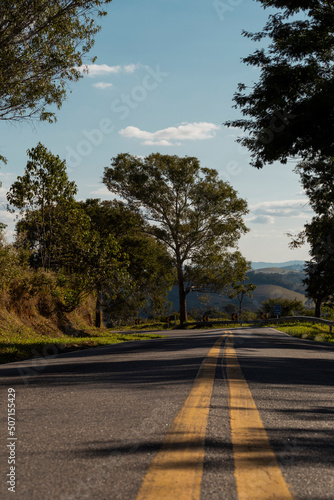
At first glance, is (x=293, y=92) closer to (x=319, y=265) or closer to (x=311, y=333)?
(x=311, y=333)

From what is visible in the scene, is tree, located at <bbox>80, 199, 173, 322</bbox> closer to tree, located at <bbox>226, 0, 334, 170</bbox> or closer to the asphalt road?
tree, located at <bbox>226, 0, 334, 170</bbox>

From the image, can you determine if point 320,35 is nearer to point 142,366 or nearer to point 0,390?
point 142,366

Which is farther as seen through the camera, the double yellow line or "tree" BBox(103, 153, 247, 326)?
"tree" BBox(103, 153, 247, 326)

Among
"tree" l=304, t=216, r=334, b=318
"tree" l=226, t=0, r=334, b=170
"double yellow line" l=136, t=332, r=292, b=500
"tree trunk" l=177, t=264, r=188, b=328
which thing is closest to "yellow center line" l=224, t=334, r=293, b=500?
"double yellow line" l=136, t=332, r=292, b=500

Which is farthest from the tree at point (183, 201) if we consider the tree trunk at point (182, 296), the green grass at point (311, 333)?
the green grass at point (311, 333)

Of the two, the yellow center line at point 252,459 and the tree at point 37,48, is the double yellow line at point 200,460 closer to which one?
the yellow center line at point 252,459

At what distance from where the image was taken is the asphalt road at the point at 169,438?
203cm

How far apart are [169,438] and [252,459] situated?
1.83ft

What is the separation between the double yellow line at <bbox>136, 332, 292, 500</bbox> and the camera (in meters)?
1.96

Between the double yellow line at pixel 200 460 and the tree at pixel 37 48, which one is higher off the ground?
the tree at pixel 37 48

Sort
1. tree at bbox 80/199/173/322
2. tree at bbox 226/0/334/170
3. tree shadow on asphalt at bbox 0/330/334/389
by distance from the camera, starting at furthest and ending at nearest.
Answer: tree at bbox 80/199/173/322, tree at bbox 226/0/334/170, tree shadow on asphalt at bbox 0/330/334/389

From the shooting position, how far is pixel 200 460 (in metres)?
2.35

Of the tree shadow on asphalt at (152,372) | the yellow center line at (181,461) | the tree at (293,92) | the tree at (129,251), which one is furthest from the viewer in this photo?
the tree at (129,251)

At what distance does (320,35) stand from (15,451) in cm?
1672
